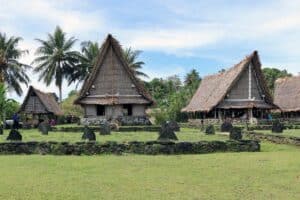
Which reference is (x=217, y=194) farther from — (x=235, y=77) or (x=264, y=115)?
(x=264, y=115)

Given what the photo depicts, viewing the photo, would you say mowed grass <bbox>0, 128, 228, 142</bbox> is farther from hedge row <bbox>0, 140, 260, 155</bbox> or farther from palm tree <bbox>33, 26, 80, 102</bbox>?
palm tree <bbox>33, 26, 80, 102</bbox>

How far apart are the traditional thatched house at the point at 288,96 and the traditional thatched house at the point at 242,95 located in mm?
5145

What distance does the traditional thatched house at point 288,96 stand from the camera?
54.2 metres

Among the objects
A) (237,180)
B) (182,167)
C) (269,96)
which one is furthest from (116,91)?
(237,180)

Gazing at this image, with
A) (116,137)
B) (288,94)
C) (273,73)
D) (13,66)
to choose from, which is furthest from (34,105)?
(273,73)

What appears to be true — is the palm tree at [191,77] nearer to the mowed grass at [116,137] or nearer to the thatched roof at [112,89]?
the thatched roof at [112,89]

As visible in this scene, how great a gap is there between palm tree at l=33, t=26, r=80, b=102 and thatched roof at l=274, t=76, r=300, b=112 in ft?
81.8

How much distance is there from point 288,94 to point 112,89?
2207cm

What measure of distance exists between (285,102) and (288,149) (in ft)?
116

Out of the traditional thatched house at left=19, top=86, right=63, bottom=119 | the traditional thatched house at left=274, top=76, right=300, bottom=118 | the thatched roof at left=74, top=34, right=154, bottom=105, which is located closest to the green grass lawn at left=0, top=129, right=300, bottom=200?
the thatched roof at left=74, top=34, right=154, bottom=105

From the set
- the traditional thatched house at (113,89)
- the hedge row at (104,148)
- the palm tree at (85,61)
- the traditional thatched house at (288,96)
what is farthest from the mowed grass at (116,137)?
the palm tree at (85,61)

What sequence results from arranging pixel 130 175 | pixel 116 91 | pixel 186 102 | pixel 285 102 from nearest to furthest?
pixel 130 175, pixel 116 91, pixel 285 102, pixel 186 102

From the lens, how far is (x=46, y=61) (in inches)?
2547

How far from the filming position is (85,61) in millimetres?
66500
